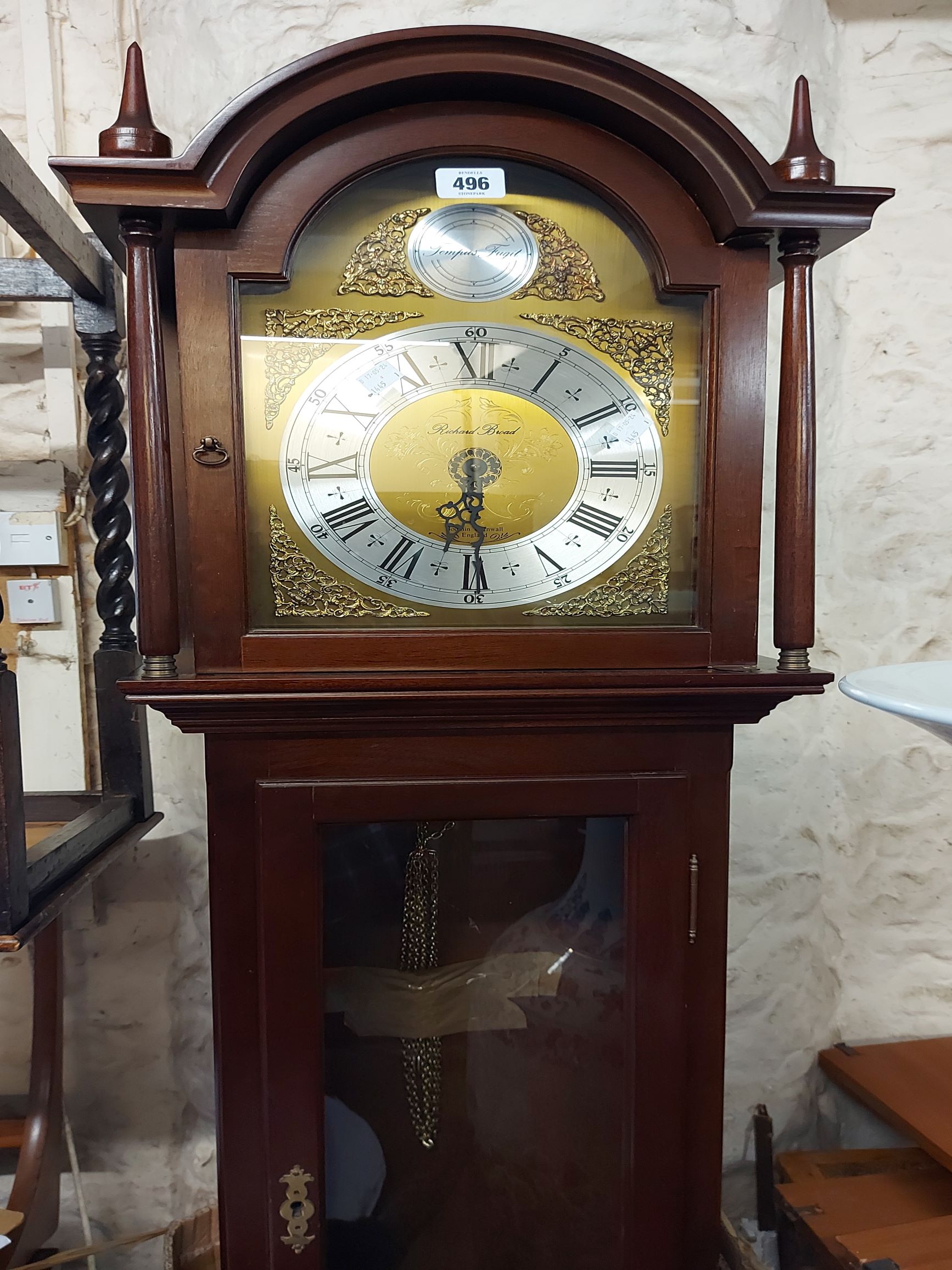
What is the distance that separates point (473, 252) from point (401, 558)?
29cm

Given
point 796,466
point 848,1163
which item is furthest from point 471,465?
point 848,1163

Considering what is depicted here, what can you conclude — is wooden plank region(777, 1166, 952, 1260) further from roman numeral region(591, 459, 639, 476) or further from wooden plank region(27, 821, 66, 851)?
wooden plank region(27, 821, 66, 851)

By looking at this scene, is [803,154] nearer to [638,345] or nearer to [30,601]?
[638,345]

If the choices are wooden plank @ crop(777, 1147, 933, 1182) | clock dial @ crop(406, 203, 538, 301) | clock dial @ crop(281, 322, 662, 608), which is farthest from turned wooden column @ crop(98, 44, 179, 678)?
wooden plank @ crop(777, 1147, 933, 1182)

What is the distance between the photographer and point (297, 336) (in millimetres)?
736

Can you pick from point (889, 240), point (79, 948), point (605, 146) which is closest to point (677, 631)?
point (605, 146)

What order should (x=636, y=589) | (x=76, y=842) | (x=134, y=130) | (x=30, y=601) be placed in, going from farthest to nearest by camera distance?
(x=30, y=601) → (x=76, y=842) → (x=636, y=589) → (x=134, y=130)

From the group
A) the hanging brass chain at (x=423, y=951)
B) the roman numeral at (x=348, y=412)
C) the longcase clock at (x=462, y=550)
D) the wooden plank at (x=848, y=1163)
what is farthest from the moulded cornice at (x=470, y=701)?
the wooden plank at (x=848, y=1163)

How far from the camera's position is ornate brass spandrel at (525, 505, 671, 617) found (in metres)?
0.78

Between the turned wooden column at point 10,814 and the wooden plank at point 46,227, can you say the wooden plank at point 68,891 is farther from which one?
the wooden plank at point 46,227

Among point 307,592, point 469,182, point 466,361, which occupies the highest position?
point 469,182

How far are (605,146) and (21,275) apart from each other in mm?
722

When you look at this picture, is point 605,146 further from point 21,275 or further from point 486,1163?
point 486,1163

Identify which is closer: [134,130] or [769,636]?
[134,130]
